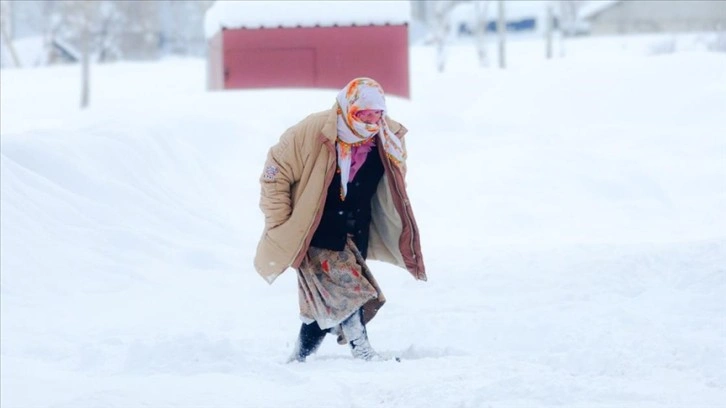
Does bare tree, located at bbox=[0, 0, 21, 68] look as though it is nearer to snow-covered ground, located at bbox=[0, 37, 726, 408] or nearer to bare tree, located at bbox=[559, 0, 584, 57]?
bare tree, located at bbox=[559, 0, 584, 57]

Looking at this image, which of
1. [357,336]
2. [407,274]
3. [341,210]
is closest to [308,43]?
[407,274]

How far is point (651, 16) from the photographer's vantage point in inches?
1352

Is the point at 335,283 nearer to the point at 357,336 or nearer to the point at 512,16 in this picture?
the point at 357,336

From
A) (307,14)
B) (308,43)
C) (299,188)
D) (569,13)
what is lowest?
(299,188)

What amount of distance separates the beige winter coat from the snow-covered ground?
1.74 ft

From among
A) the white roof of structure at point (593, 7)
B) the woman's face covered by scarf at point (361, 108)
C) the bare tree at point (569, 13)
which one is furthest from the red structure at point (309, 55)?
the bare tree at point (569, 13)

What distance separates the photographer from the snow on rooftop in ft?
69.7

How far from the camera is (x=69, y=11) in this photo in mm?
43531

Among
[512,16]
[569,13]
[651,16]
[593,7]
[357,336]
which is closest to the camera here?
[357,336]

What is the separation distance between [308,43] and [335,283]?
1595cm

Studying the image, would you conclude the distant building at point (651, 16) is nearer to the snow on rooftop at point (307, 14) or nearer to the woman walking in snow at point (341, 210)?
the snow on rooftop at point (307, 14)

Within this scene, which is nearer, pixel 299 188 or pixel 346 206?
pixel 299 188

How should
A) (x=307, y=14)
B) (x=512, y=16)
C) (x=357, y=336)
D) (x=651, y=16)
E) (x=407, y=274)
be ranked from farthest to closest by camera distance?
(x=512, y=16) → (x=651, y=16) → (x=307, y=14) → (x=407, y=274) → (x=357, y=336)

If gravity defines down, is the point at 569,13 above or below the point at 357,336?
above
